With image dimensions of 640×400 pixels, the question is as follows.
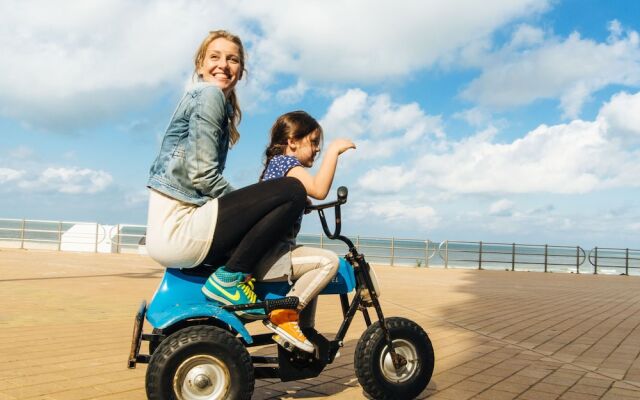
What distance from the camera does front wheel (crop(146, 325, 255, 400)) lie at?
2.52 m

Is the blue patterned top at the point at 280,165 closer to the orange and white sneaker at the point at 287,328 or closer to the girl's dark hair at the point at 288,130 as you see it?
the girl's dark hair at the point at 288,130

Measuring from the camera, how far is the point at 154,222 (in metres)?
2.75

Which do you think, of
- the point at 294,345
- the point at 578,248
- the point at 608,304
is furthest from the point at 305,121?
the point at 578,248

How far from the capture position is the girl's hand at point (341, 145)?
2.96 meters

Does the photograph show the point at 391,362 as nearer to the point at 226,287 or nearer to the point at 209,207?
the point at 226,287

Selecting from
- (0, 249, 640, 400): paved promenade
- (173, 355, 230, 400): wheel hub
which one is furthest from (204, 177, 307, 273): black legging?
(0, 249, 640, 400): paved promenade

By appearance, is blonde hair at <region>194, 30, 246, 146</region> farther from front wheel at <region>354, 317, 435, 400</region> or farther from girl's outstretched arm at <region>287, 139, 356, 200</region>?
front wheel at <region>354, 317, 435, 400</region>

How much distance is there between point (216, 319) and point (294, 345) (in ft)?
1.32

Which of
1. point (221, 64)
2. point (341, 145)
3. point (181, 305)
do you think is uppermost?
point (221, 64)

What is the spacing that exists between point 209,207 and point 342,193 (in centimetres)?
68

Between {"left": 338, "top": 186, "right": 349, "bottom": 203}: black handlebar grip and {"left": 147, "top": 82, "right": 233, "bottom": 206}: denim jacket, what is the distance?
0.55m

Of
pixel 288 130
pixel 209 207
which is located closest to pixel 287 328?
pixel 209 207

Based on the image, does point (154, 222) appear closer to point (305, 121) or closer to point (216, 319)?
point (216, 319)

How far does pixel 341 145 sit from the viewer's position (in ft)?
9.75
